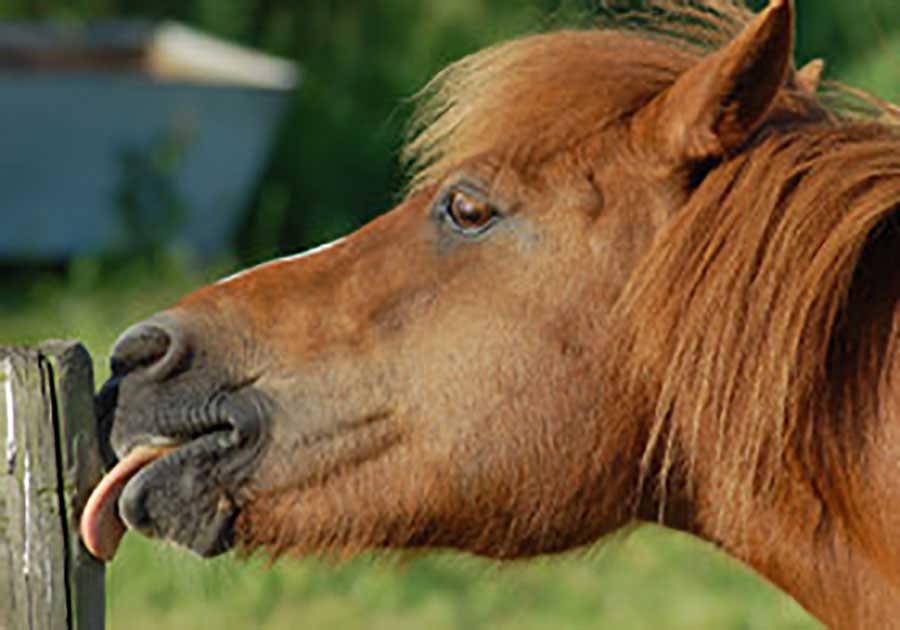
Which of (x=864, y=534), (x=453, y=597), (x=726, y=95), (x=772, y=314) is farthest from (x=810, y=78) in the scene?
(x=453, y=597)

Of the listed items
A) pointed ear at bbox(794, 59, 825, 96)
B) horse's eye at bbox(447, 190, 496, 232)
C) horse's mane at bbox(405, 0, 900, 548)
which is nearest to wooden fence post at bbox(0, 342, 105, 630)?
horse's eye at bbox(447, 190, 496, 232)

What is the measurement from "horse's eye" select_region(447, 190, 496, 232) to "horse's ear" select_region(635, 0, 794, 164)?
28 centimetres

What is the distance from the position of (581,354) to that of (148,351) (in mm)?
681

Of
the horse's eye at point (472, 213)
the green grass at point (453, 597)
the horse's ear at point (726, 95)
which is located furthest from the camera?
the green grass at point (453, 597)

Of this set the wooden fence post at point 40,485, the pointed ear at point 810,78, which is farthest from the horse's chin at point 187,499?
the pointed ear at point 810,78

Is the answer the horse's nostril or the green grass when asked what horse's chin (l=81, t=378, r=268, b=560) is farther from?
the green grass

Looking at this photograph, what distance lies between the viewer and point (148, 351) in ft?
8.05

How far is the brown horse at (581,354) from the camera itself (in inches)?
90.9

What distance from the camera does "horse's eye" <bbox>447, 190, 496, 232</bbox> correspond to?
2535 mm

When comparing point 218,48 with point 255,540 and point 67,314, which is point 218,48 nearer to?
point 67,314

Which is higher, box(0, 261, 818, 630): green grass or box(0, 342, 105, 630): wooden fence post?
box(0, 342, 105, 630): wooden fence post

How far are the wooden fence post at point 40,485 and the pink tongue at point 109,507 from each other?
2 cm

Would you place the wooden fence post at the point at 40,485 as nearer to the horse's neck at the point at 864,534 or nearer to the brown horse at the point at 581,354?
the brown horse at the point at 581,354

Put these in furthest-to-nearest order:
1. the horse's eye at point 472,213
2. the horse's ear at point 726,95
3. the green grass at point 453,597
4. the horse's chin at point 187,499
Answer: the green grass at point 453,597
the horse's eye at point 472,213
the horse's chin at point 187,499
the horse's ear at point 726,95
